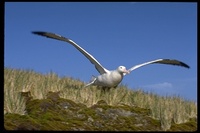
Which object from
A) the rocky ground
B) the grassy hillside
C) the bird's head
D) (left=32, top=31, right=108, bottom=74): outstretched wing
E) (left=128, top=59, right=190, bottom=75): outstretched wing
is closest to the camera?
the rocky ground

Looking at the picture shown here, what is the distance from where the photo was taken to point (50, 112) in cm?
784

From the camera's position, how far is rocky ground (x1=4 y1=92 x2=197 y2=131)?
22.7ft

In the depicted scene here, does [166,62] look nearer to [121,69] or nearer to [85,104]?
[121,69]

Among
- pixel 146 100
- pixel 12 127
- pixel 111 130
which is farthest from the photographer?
pixel 146 100

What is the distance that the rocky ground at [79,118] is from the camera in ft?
22.7

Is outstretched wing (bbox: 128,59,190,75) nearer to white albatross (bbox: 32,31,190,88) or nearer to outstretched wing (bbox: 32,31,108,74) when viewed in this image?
white albatross (bbox: 32,31,190,88)

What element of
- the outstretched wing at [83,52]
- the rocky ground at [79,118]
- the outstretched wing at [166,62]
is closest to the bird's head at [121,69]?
the outstretched wing at [166,62]

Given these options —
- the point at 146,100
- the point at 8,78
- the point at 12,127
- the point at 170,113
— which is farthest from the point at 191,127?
the point at 8,78

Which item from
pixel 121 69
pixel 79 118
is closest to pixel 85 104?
pixel 79 118

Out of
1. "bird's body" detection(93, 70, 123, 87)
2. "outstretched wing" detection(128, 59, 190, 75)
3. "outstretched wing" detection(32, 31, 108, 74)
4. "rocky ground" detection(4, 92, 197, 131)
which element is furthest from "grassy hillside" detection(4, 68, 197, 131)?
"outstretched wing" detection(32, 31, 108, 74)

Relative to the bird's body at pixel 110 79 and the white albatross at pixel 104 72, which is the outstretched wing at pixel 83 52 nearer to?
the white albatross at pixel 104 72

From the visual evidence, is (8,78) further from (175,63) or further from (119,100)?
(175,63)

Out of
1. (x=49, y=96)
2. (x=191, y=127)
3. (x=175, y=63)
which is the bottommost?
(x=191, y=127)
